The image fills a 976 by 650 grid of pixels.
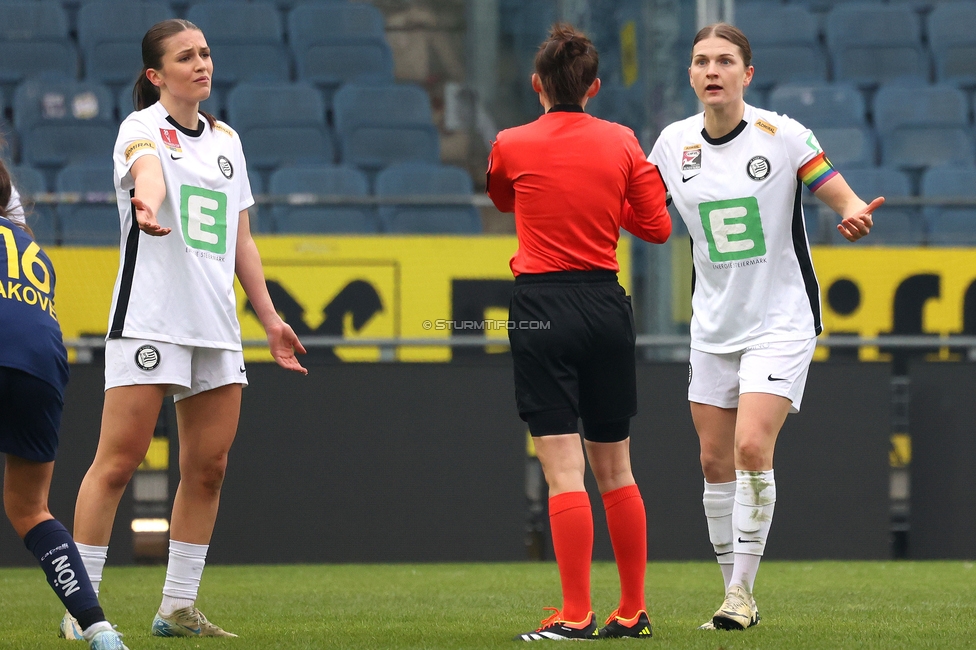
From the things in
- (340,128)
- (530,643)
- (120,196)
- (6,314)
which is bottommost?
(530,643)

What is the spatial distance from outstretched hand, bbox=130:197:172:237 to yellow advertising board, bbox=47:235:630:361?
371 cm

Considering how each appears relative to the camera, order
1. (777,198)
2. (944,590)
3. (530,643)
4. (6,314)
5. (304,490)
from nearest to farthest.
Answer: (6,314) < (530,643) < (777,198) < (944,590) < (304,490)

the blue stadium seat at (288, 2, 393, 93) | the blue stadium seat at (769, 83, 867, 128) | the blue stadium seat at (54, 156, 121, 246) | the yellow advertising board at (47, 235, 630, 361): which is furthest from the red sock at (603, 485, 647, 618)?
the blue stadium seat at (769, 83, 867, 128)

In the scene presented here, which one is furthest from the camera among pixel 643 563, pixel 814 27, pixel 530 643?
pixel 814 27

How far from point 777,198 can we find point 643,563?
135cm

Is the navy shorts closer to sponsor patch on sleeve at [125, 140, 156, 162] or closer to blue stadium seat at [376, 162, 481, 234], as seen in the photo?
sponsor patch on sleeve at [125, 140, 156, 162]

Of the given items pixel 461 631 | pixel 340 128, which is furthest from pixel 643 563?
pixel 340 128

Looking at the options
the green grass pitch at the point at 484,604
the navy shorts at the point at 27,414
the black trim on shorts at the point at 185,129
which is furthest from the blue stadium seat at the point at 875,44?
the navy shorts at the point at 27,414

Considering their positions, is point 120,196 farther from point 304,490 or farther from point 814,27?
point 814,27

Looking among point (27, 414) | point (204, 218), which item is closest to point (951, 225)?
point (204, 218)

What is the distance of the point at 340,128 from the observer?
32.9ft

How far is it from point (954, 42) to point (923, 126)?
1.70 m

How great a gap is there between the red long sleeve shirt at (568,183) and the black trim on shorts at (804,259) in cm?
77

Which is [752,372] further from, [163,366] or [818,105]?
[818,105]
